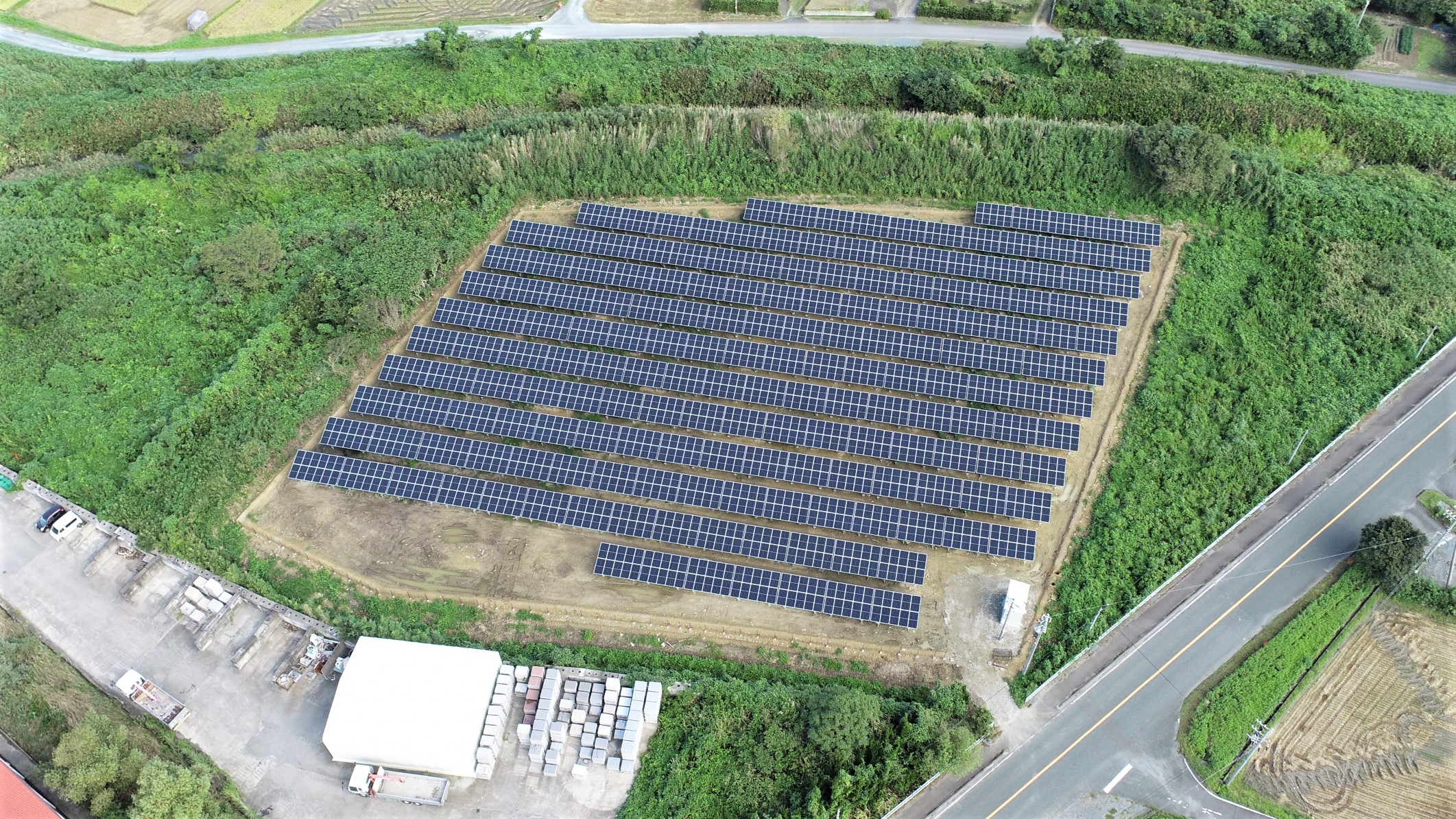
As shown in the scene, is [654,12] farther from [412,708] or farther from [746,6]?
[412,708]

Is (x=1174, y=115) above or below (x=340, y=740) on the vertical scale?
above

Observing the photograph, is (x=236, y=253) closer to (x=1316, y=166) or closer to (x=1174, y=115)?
(x=1174, y=115)

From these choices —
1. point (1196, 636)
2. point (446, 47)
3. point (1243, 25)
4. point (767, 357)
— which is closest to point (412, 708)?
point (767, 357)

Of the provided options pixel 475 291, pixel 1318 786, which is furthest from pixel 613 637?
pixel 1318 786

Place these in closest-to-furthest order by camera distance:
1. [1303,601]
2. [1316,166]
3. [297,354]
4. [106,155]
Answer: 1. [1303,601]
2. [297,354]
3. [1316,166]
4. [106,155]

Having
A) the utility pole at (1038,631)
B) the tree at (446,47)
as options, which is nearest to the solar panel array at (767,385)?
the utility pole at (1038,631)

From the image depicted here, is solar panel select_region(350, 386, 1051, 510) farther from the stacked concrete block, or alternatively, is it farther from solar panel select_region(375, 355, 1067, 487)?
the stacked concrete block

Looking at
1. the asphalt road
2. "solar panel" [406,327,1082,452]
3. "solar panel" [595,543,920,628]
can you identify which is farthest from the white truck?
the asphalt road

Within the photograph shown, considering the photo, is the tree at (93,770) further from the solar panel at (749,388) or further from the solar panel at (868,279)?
the solar panel at (868,279)
